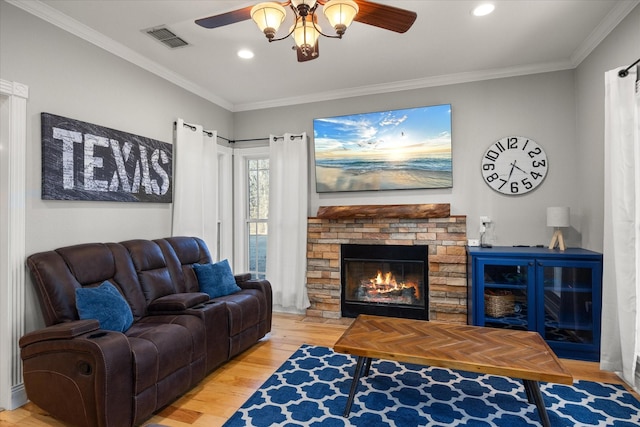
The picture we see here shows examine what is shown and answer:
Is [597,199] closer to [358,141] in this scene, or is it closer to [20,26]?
[358,141]

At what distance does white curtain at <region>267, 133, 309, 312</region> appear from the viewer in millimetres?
4438

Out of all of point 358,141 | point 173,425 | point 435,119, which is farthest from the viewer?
point 358,141

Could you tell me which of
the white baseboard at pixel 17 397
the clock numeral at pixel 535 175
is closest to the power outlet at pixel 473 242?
the clock numeral at pixel 535 175

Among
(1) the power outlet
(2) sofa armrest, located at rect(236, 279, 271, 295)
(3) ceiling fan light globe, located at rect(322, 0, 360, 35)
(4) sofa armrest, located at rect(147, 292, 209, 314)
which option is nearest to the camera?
(3) ceiling fan light globe, located at rect(322, 0, 360, 35)

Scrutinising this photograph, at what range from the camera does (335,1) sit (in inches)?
68.2

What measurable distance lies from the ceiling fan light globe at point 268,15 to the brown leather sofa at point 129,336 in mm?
1965

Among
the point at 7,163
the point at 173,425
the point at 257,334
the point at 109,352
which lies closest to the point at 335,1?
the point at 109,352

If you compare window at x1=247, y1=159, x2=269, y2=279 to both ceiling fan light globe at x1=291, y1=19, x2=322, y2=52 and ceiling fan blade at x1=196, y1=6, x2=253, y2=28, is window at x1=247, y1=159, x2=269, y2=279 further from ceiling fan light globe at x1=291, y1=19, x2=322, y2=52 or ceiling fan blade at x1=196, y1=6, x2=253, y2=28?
ceiling fan light globe at x1=291, y1=19, x2=322, y2=52

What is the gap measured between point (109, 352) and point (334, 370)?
1722mm

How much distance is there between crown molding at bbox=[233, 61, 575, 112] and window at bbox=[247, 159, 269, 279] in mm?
837

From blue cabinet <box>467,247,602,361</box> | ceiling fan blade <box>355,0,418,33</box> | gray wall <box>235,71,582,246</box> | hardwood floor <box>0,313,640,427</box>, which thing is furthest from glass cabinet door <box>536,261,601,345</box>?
ceiling fan blade <box>355,0,418,33</box>

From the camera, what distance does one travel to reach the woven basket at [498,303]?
10.9 feet

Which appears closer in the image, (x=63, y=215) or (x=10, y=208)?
(x=10, y=208)

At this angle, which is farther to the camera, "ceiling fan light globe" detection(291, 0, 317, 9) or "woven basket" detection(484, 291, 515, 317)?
"woven basket" detection(484, 291, 515, 317)
